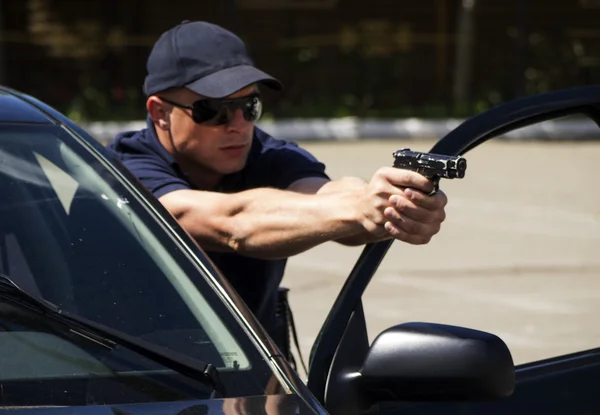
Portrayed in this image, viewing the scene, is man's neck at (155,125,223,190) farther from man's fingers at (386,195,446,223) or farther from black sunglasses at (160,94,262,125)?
man's fingers at (386,195,446,223)

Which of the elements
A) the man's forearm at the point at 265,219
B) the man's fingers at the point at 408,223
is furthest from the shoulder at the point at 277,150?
the man's fingers at the point at 408,223

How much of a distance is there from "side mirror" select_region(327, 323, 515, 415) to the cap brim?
115 centimetres

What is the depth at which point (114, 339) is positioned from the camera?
2.27 meters

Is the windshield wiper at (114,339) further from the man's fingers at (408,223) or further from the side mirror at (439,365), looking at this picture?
the man's fingers at (408,223)

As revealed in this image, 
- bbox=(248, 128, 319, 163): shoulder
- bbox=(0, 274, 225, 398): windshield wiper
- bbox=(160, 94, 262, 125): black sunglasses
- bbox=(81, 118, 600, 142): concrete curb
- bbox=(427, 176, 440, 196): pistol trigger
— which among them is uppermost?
bbox=(160, 94, 262, 125): black sunglasses

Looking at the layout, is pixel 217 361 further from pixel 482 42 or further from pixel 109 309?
pixel 482 42

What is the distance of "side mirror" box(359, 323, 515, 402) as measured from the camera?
2377 millimetres

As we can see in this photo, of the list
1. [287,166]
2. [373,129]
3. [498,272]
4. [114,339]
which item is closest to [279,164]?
[287,166]

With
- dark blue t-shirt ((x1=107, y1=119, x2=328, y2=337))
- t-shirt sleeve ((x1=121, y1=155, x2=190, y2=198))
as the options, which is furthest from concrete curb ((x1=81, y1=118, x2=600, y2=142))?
t-shirt sleeve ((x1=121, y1=155, x2=190, y2=198))

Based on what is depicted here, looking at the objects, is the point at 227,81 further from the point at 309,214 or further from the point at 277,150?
the point at 309,214

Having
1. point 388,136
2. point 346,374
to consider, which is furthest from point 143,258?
point 388,136

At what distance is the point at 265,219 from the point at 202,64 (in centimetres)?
62

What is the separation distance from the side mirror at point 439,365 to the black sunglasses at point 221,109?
1182mm

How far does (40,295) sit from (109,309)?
20 cm
